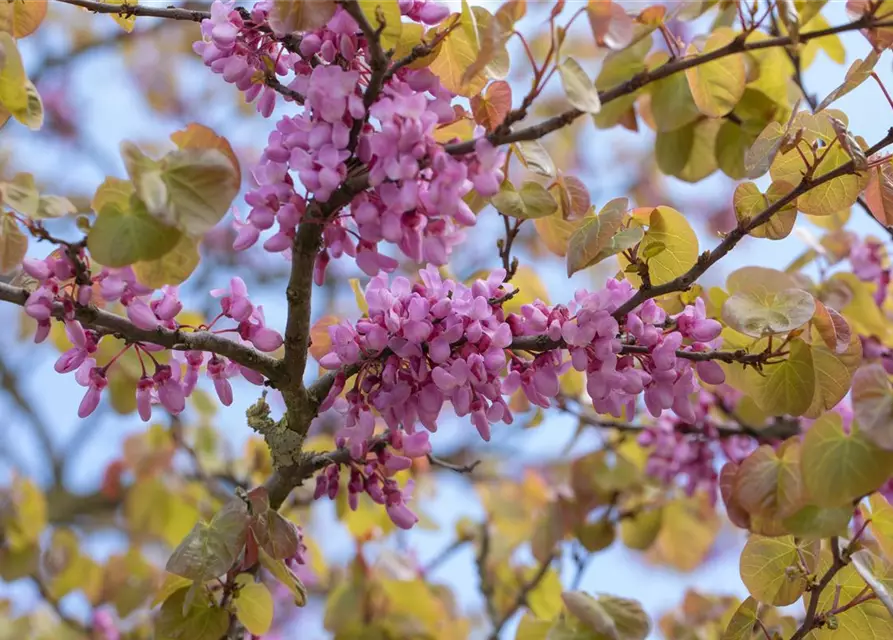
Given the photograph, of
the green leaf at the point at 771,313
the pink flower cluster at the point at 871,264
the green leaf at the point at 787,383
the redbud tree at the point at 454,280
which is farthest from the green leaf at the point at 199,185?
the pink flower cluster at the point at 871,264

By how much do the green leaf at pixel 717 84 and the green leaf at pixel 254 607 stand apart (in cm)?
116

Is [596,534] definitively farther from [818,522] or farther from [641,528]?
[818,522]

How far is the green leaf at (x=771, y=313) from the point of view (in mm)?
1175

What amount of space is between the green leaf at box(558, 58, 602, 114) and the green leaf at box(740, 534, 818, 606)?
71 cm

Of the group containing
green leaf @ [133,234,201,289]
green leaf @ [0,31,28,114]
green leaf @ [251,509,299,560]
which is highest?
green leaf @ [0,31,28,114]

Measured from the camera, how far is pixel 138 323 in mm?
1139

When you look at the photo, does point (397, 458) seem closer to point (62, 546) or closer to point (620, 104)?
point (620, 104)

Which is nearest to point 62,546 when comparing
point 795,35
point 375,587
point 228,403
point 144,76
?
point 375,587

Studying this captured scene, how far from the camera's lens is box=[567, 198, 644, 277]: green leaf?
3.81ft

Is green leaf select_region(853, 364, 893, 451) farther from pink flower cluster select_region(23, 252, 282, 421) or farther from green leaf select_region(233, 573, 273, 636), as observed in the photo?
green leaf select_region(233, 573, 273, 636)

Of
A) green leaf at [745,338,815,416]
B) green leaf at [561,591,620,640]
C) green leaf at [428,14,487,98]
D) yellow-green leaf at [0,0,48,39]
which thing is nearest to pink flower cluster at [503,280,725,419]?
green leaf at [745,338,815,416]

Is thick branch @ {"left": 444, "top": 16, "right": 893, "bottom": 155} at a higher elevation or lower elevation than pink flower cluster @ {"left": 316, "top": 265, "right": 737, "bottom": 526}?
higher

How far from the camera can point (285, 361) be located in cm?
126

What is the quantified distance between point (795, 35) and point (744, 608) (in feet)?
2.72
